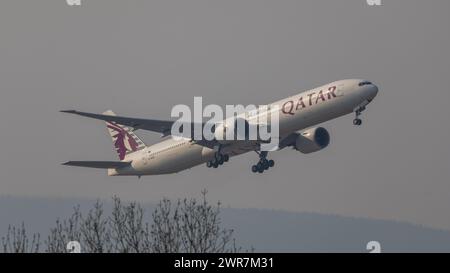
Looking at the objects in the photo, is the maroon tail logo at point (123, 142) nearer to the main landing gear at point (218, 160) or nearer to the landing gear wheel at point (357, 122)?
the main landing gear at point (218, 160)

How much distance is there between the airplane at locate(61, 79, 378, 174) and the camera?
209 ft

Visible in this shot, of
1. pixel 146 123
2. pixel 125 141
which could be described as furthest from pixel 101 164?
pixel 146 123

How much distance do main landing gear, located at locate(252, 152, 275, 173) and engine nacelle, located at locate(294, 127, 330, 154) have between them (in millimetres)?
2503

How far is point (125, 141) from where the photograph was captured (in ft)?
263

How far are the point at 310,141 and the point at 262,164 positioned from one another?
14.4 ft

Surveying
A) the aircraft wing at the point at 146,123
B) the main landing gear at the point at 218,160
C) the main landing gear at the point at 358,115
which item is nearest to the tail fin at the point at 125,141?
the aircraft wing at the point at 146,123

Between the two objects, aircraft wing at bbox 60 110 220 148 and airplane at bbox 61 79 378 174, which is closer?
airplane at bbox 61 79 378 174

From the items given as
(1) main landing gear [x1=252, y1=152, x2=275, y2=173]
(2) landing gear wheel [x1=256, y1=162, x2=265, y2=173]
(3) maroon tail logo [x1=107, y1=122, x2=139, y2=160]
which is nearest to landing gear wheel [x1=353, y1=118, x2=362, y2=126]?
(1) main landing gear [x1=252, y1=152, x2=275, y2=173]

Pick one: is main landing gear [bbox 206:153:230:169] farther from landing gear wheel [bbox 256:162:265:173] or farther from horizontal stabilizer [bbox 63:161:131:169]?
horizontal stabilizer [bbox 63:161:131:169]

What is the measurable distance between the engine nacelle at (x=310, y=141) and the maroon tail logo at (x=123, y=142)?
47.4ft

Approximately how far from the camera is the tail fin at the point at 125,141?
7856cm

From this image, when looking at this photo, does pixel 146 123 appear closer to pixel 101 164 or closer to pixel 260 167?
pixel 101 164
